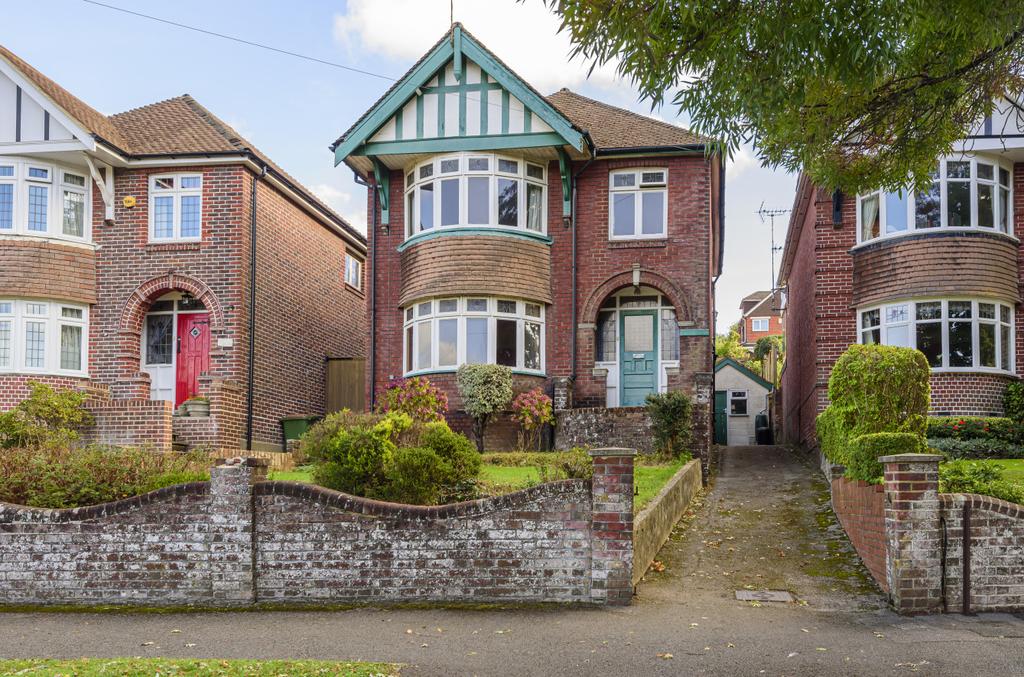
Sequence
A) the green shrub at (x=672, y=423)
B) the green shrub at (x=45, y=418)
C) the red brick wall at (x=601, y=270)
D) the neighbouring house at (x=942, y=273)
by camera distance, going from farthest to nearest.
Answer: the red brick wall at (x=601, y=270) → the neighbouring house at (x=942, y=273) → the green shrub at (x=672, y=423) → the green shrub at (x=45, y=418)

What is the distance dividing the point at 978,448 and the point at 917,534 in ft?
30.9

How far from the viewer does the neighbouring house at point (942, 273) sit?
818 inches

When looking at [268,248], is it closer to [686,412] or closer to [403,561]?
[686,412]

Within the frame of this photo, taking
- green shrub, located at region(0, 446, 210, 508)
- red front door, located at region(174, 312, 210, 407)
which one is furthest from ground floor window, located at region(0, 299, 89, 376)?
green shrub, located at region(0, 446, 210, 508)

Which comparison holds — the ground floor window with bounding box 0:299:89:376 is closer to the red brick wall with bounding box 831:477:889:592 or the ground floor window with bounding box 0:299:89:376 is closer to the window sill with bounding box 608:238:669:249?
the window sill with bounding box 608:238:669:249

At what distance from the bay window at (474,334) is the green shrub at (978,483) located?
423 inches

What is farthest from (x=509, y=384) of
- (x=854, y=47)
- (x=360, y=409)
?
(x=854, y=47)

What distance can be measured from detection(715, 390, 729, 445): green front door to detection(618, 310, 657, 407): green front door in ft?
41.3

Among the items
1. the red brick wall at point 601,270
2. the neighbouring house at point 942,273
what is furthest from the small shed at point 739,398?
the red brick wall at point 601,270

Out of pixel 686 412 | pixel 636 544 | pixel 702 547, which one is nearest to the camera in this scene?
pixel 636 544

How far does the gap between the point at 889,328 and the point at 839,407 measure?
5826 millimetres

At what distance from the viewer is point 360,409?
82.8 feet

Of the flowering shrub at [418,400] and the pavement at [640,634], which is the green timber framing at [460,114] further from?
the pavement at [640,634]

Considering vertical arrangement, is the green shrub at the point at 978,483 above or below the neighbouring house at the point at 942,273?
below
